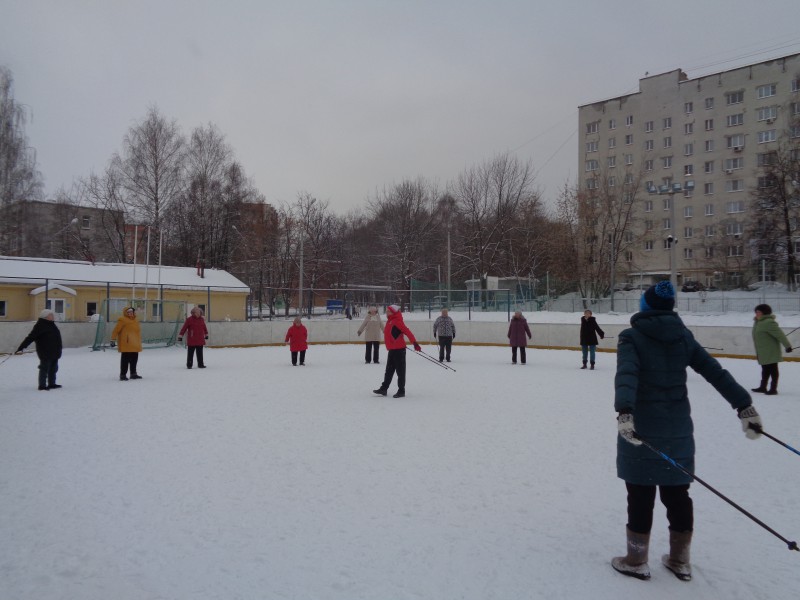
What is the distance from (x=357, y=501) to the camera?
431cm

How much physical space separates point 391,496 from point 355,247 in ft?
153

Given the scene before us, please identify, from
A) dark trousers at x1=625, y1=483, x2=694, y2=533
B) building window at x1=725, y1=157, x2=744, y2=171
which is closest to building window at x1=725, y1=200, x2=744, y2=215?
building window at x1=725, y1=157, x2=744, y2=171

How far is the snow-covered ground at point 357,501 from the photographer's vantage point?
9.97 feet

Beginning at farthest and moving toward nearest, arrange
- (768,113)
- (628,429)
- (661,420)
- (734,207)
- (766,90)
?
(734,207), (766,90), (768,113), (661,420), (628,429)

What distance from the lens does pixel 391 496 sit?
443 centimetres

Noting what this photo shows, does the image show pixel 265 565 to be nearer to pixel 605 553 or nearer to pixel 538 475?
pixel 605 553

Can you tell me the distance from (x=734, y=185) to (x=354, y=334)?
131 ft

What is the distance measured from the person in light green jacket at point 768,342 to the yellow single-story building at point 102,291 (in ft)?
57.0

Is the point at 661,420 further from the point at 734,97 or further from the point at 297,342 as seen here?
the point at 734,97

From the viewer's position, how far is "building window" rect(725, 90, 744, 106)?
4600 centimetres

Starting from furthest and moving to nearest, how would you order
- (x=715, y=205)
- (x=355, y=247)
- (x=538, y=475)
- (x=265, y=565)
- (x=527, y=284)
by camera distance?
(x=355, y=247) → (x=715, y=205) → (x=527, y=284) → (x=538, y=475) → (x=265, y=565)

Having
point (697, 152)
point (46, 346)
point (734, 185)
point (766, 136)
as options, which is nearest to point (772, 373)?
point (46, 346)

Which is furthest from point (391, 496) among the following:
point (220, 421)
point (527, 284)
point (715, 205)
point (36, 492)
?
point (715, 205)

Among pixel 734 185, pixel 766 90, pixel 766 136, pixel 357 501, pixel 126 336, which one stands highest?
pixel 766 90
